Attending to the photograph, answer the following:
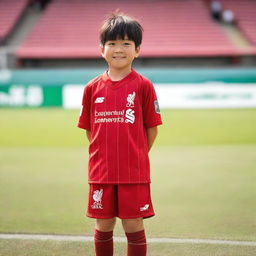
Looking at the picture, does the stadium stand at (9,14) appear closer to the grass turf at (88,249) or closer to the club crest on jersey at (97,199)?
the grass turf at (88,249)

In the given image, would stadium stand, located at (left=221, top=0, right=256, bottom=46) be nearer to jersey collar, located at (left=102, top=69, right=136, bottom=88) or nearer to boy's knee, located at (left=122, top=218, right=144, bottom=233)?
jersey collar, located at (left=102, top=69, right=136, bottom=88)

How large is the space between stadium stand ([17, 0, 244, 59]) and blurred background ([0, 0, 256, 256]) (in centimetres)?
5

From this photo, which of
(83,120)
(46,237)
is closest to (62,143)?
(46,237)

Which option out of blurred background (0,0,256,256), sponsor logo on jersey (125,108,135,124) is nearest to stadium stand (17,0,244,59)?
blurred background (0,0,256,256)

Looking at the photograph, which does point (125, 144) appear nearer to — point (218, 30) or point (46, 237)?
point (46, 237)

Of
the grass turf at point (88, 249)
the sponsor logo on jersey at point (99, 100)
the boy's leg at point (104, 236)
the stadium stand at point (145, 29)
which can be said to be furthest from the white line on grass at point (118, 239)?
the stadium stand at point (145, 29)

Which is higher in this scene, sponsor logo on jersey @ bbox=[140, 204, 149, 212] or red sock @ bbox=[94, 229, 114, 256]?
sponsor logo on jersey @ bbox=[140, 204, 149, 212]

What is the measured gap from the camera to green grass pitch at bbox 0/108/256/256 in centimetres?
437

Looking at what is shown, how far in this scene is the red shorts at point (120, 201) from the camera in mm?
3111

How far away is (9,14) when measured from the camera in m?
24.2

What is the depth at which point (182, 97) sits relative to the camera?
17391mm

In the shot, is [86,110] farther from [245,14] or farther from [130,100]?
[245,14]

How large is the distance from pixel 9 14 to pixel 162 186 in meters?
19.5

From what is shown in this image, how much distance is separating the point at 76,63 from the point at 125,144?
20.0 m
